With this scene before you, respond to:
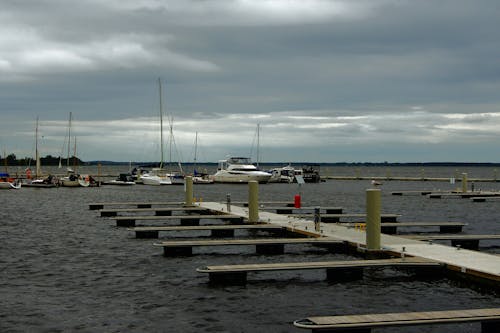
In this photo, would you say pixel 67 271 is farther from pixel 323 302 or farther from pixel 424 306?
pixel 424 306

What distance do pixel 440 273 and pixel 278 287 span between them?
4658mm

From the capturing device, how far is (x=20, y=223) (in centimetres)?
4081

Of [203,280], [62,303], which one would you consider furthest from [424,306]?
[62,303]

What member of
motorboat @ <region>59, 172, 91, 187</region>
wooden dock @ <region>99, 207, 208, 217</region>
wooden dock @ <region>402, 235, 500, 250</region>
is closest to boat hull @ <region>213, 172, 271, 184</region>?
motorboat @ <region>59, 172, 91, 187</region>

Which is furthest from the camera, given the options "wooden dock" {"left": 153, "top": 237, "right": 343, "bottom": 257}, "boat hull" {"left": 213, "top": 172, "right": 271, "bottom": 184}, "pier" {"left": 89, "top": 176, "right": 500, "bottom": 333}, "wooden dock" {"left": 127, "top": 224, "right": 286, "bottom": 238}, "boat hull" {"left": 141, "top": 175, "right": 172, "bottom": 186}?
"boat hull" {"left": 213, "top": 172, "right": 271, "bottom": 184}

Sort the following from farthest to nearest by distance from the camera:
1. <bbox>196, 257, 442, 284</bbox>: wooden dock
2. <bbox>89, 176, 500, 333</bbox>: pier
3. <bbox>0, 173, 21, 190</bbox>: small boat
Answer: <bbox>0, 173, 21, 190</bbox>: small boat, <bbox>196, 257, 442, 284</bbox>: wooden dock, <bbox>89, 176, 500, 333</bbox>: pier

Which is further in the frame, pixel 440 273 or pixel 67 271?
pixel 67 271

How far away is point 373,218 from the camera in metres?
21.0

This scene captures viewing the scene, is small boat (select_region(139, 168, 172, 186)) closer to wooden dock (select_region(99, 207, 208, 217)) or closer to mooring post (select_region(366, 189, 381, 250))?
wooden dock (select_region(99, 207, 208, 217))

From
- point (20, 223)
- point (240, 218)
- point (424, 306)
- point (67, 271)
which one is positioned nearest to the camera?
point (424, 306)

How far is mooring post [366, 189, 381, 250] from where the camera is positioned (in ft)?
68.8

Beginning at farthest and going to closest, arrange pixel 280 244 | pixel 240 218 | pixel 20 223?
pixel 20 223 → pixel 240 218 → pixel 280 244

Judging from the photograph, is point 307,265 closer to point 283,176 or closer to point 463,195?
point 463,195

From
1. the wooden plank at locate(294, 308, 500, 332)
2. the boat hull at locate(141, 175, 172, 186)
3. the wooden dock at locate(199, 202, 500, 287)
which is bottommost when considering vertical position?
the wooden plank at locate(294, 308, 500, 332)
